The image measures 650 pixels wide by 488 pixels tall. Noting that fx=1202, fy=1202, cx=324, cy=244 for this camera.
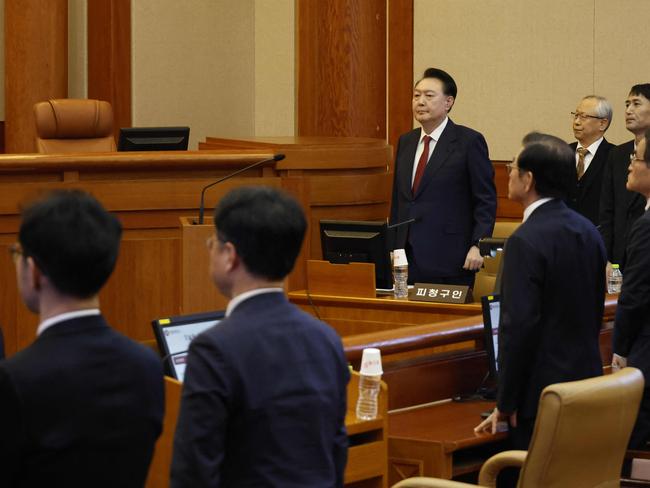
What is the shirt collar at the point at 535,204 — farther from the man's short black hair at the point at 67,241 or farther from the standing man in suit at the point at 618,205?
the standing man in suit at the point at 618,205

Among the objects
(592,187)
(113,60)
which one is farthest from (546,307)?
(113,60)

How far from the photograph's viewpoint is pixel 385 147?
6.61 metres

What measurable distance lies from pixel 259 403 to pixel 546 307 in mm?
1389

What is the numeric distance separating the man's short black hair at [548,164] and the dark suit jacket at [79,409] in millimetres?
1589

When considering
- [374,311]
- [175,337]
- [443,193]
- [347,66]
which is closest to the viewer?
[175,337]

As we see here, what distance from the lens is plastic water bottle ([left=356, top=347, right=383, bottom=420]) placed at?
10.7ft

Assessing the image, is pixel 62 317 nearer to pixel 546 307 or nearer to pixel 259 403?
pixel 259 403

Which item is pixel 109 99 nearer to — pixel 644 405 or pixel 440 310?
pixel 440 310

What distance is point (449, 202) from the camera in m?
5.70

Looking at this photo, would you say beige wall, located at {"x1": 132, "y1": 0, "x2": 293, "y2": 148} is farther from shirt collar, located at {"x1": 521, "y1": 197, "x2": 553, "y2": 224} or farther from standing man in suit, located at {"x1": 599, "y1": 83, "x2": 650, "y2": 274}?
shirt collar, located at {"x1": 521, "y1": 197, "x2": 553, "y2": 224}

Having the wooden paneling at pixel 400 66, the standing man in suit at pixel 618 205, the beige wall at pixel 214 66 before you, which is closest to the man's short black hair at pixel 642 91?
the standing man in suit at pixel 618 205

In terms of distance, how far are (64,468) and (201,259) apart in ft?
7.57

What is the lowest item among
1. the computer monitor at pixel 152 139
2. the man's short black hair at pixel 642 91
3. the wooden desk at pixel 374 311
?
the wooden desk at pixel 374 311

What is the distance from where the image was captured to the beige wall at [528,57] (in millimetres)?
8125
